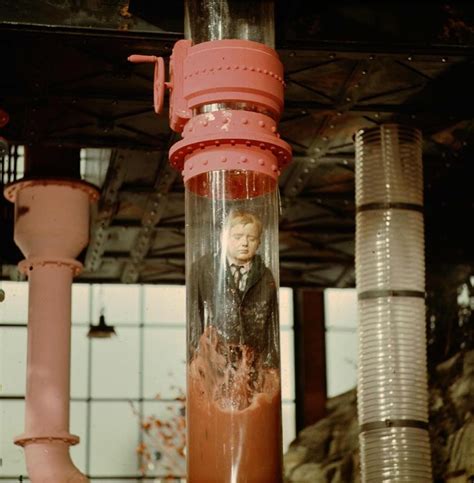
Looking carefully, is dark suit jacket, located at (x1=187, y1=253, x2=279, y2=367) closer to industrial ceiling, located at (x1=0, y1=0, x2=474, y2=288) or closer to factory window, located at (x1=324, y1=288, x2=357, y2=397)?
industrial ceiling, located at (x1=0, y1=0, x2=474, y2=288)

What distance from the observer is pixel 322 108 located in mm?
12609

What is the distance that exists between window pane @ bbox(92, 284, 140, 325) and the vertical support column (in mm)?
3262

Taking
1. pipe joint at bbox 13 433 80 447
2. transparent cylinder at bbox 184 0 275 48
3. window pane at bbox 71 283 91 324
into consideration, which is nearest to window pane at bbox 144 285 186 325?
window pane at bbox 71 283 91 324

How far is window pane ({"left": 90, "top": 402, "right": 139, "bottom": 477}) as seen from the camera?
2330cm

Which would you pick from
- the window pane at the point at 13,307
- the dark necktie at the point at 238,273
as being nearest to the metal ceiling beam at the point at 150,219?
the window pane at the point at 13,307

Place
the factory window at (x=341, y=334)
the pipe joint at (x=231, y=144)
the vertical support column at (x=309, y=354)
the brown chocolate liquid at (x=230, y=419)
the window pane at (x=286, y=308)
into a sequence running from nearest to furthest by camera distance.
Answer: the brown chocolate liquid at (x=230, y=419), the pipe joint at (x=231, y=144), the vertical support column at (x=309, y=354), the factory window at (x=341, y=334), the window pane at (x=286, y=308)

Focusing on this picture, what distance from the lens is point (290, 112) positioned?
1300 cm

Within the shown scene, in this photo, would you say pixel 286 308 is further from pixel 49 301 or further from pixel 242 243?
pixel 242 243

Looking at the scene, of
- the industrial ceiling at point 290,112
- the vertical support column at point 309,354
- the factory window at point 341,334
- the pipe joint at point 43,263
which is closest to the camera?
the industrial ceiling at point 290,112

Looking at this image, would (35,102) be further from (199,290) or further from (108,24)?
(199,290)

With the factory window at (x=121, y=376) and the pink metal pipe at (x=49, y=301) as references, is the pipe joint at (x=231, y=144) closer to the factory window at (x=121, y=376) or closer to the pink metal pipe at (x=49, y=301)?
the pink metal pipe at (x=49, y=301)

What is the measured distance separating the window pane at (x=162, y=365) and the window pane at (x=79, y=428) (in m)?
1.38

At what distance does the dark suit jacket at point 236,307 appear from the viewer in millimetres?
6992

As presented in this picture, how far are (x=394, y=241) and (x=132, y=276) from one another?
1131 cm
